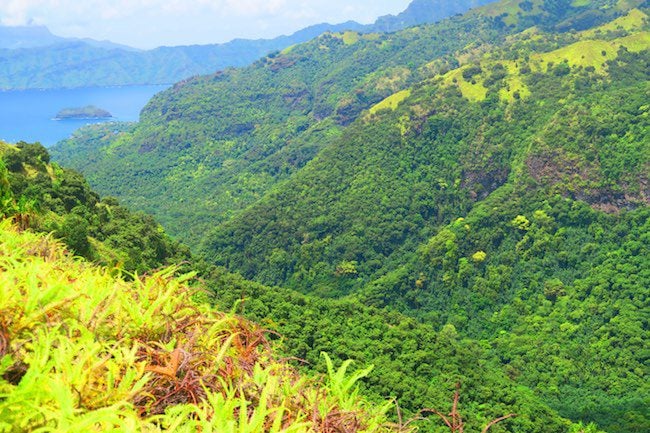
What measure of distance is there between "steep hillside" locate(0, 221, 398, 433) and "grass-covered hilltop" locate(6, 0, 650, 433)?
0.02 meters

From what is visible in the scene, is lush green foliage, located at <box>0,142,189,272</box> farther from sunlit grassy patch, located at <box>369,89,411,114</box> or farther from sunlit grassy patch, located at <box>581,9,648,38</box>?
sunlit grassy patch, located at <box>581,9,648,38</box>

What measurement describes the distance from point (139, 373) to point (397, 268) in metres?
87.0

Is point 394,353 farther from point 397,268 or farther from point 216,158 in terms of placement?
point 216,158

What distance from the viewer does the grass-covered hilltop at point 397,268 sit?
4160 millimetres

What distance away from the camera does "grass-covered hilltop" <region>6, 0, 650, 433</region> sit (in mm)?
4160

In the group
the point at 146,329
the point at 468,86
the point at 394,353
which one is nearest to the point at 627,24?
the point at 468,86

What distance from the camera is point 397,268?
293 ft

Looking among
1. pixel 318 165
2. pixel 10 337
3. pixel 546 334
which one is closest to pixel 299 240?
pixel 318 165

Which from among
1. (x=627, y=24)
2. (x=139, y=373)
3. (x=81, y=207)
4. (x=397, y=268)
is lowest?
(x=397, y=268)

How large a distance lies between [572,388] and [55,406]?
204 feet

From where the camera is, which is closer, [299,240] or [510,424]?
[510,424]

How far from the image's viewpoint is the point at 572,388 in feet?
183

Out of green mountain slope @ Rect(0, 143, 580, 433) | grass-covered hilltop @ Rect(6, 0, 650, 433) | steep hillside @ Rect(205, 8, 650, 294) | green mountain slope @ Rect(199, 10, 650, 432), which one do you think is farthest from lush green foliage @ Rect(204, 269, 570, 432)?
steep hillside @ Rect(205, 8, 650, 294)

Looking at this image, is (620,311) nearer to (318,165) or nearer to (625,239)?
(625,239)
